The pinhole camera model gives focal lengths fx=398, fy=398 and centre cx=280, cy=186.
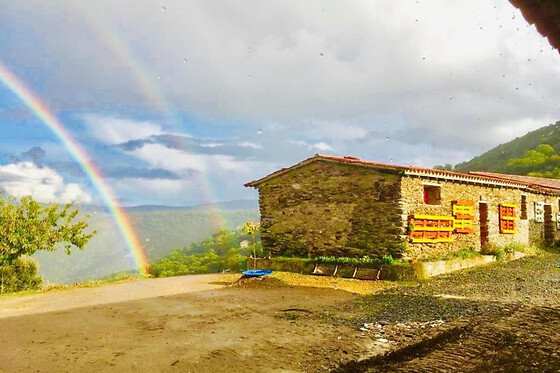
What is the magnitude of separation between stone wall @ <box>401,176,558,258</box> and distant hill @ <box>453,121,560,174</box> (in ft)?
168

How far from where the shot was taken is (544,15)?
2990 millimetres

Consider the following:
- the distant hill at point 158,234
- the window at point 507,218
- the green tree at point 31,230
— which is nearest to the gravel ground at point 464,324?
the window at point 507,218

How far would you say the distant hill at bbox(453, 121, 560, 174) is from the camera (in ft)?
241

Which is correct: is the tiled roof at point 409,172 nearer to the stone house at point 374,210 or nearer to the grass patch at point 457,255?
the stone house at point 374,210

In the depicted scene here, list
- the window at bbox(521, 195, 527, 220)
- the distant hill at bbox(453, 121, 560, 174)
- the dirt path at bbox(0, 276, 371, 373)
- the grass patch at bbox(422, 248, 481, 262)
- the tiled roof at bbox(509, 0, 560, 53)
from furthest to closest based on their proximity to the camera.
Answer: the distant hill at bbox(453, 121, 560, 174)
the window at bbox(521, 195, 527, 220)
the grass patch at bbox(422, 248, 481, 262)
the dirt path at bbox(0, 276, 371, 373)
the tiled roof at bbox(509, 0, 560, 53)

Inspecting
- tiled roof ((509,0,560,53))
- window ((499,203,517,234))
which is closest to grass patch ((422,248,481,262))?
window ((499,203,517,234))

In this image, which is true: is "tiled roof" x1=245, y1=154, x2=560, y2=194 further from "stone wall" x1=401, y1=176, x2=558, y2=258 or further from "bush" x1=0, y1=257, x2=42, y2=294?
"bush" x1=0, y1=257, x2=42, y2=294

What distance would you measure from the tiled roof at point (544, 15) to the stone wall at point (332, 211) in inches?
464

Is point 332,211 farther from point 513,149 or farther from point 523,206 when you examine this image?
point 513,149

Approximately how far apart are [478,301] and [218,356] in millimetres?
6736

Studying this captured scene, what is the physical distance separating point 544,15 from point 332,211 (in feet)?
43.6

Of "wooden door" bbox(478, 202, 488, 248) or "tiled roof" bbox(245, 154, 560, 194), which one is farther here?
"wooden door" bbox(478, 202, 488, 248)

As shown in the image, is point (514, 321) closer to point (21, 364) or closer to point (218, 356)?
point (218, 356)

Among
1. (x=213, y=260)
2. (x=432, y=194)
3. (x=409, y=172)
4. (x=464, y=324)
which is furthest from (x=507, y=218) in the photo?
(x=213, y=260)
